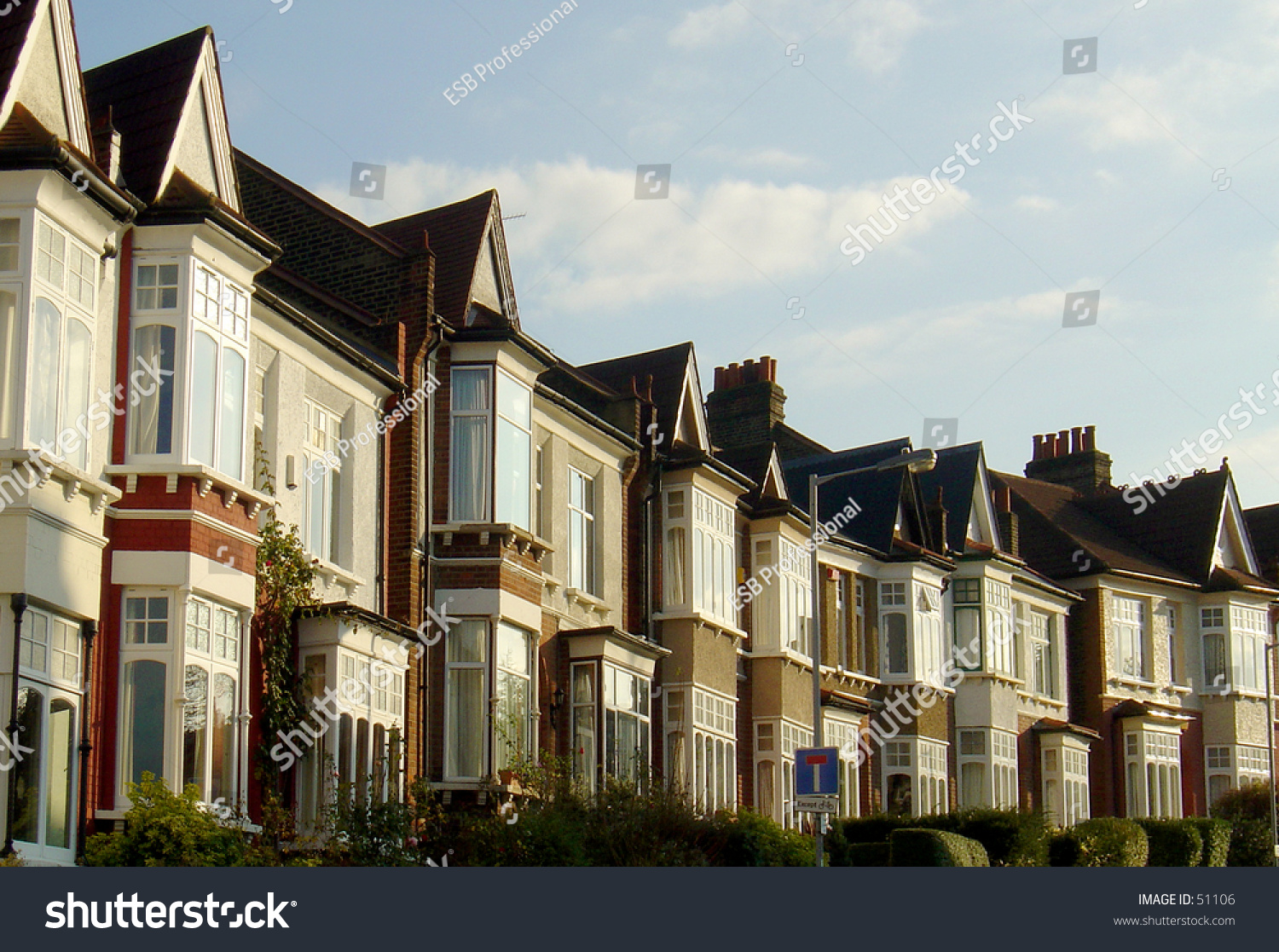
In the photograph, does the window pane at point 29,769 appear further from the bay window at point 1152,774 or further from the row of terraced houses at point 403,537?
the bay window at point 1152,774

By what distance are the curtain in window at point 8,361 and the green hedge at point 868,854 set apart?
725 inches

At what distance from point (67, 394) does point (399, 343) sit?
7875 millimetres

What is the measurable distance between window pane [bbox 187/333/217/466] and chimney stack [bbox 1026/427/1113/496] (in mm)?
39039

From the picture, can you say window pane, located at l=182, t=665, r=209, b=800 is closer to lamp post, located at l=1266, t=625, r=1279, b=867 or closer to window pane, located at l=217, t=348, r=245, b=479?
window pane, located at l=217, t=348, r=245, b=479

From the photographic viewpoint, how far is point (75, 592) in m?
17.9

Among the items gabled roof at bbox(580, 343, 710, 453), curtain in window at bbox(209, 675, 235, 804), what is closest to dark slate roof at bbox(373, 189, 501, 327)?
gabled roof at bbox(580, 343, 710, 453)

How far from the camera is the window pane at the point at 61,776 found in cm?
1730

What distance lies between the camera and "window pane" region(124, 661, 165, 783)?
18500 millimetres

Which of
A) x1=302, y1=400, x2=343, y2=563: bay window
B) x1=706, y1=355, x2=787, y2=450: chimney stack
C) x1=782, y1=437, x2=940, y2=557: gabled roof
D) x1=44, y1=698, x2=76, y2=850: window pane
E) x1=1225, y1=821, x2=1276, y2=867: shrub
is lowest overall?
x1=1225, y1=821, x2=1276, y2=867: shrub

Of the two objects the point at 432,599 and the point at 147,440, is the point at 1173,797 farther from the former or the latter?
the point at 147,440

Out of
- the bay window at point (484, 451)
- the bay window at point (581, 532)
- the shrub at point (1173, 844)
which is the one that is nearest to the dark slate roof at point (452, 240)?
the bay window at point (484, 451)

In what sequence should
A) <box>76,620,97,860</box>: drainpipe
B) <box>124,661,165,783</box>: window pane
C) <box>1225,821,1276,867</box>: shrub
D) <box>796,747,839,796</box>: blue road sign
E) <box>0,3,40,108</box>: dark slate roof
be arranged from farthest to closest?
<box>1225,821,1276,867</box>: shrub < <box>796,747,839,796</box>: blue road sign < <box>124,661,165,783</box>: window pane < <box>0,3,40,108</box>: dark slate roof < <box>76,620,97,860</box>: drainpipe

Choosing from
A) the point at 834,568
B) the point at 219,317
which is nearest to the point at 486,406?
the point at 219,317

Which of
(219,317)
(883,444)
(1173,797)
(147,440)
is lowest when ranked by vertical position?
(1173,797)
